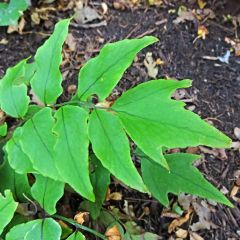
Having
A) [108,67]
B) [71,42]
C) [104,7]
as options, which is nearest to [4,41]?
[71,42]

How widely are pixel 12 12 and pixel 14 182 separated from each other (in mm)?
1287

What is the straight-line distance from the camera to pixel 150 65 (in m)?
2.98

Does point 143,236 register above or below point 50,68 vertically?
below

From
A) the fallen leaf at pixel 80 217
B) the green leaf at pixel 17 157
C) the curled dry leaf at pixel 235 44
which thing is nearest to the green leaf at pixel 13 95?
the green leaf at pixel 17 157

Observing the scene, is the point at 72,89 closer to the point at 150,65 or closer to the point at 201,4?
the point at 150,65

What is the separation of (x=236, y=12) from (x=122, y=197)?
164 centimetres

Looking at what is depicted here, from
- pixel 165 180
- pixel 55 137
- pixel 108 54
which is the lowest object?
pixel 165 180

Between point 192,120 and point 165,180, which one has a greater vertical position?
point 192,120

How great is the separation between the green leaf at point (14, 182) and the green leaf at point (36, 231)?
0.24 metres

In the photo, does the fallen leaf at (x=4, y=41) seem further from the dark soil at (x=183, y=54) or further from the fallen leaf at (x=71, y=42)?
the fallen leaf at (x=71, y=42)

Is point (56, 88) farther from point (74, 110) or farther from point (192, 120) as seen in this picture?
point (192, 120)

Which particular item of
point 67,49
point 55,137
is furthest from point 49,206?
point 67,49

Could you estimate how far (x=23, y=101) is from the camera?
1.91 metres

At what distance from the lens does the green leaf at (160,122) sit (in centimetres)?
156
